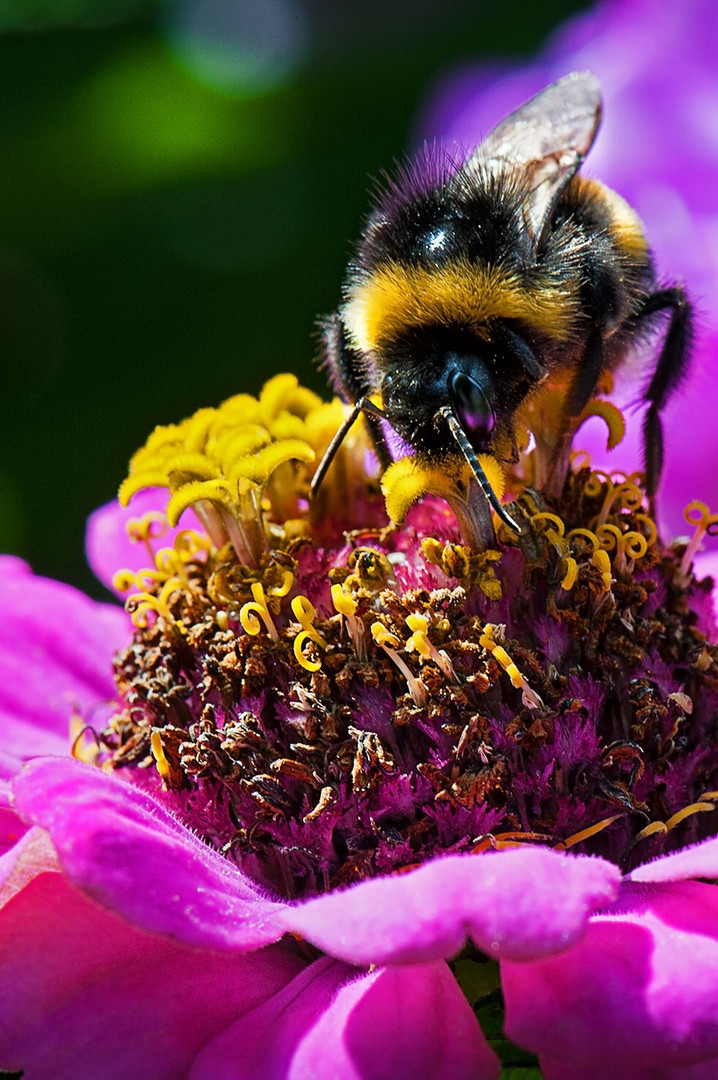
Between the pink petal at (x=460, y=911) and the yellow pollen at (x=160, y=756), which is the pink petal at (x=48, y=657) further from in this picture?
the pink petal at (x=460, y=911)

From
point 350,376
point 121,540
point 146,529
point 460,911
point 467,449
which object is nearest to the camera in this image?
point 460,911

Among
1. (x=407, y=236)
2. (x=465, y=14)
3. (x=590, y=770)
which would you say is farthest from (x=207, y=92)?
(x=590, y=770)

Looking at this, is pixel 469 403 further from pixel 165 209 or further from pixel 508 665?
pixel 165 209

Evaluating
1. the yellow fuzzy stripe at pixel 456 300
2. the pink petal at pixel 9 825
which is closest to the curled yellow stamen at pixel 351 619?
Answer: the yellow fuzzy stripe at pixel 456 300

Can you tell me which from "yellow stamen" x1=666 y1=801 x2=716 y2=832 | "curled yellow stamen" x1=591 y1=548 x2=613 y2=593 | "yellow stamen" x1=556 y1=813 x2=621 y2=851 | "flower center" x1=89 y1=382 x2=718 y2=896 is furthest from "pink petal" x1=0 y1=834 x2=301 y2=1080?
"curled yellow stamen" x1=591 y1=548 x2=613 y2=593

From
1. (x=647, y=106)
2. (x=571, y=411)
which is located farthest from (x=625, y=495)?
(x=647, y=106)

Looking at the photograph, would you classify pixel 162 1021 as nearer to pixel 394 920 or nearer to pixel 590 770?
pixel 394 920
